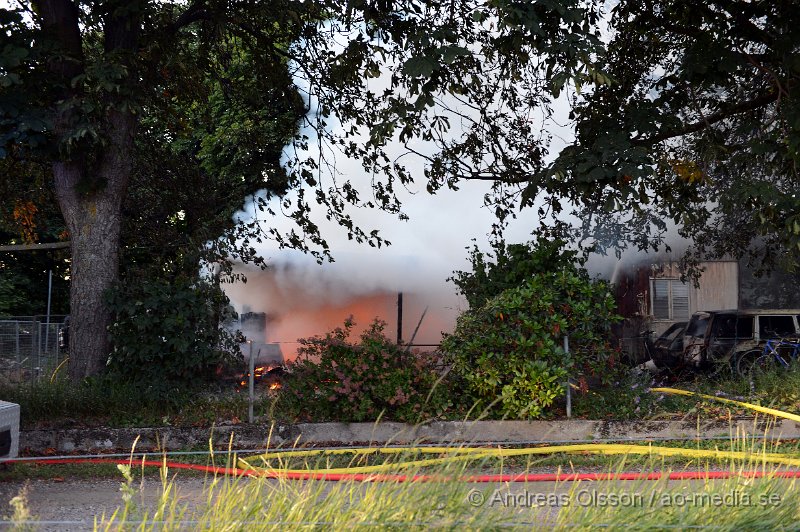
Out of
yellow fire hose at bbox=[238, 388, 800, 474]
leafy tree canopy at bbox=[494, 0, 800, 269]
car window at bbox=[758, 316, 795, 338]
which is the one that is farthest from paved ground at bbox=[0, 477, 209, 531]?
car window at bbox=[758, 316, 795, 338]

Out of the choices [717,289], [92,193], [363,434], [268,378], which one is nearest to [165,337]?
[268,378]

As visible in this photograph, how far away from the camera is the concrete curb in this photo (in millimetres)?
9086

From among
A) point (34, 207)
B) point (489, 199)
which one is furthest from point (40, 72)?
point (489, 199)

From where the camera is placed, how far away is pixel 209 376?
32.4 feet

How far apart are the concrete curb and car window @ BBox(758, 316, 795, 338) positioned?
767 centimetres

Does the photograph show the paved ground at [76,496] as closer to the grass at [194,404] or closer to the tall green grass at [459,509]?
the grass at [194,404]

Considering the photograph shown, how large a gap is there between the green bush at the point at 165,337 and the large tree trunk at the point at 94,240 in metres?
0.38

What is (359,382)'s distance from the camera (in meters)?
9.16

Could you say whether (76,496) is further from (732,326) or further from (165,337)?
(732,326)

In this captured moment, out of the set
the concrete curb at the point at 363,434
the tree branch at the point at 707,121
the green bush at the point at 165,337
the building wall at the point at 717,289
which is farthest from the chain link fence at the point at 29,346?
the building wall at the point at 717,289

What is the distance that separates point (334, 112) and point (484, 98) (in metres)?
2.29

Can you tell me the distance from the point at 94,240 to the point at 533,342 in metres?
5.26

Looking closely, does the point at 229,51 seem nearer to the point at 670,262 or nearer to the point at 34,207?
the point at 34,207

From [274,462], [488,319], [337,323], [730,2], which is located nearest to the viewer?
[274,462]
